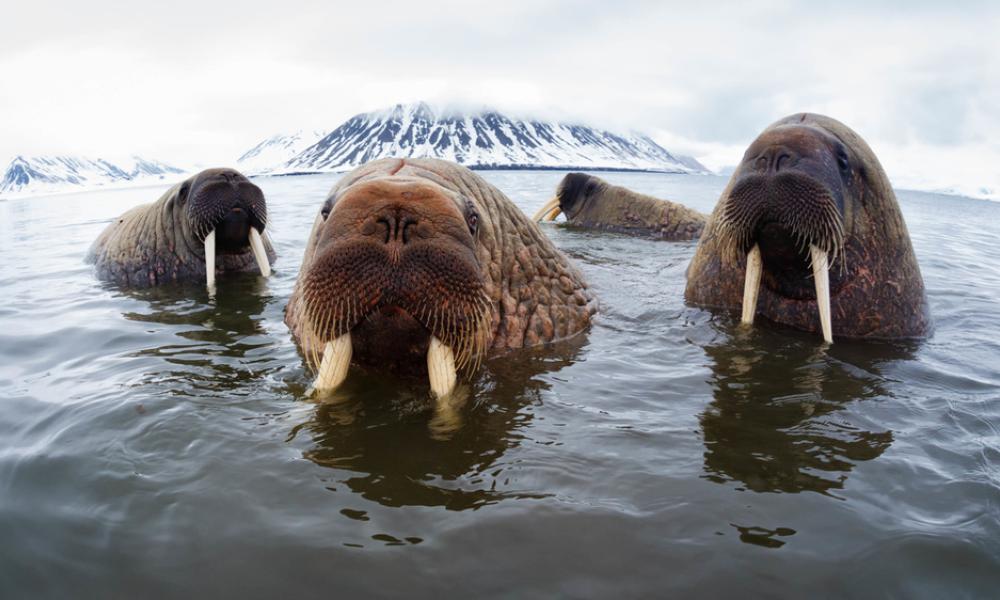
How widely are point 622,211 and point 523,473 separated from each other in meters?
11.8

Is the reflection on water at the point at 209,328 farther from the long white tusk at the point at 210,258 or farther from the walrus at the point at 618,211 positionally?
the walrus at the point at 618,211

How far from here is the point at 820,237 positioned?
4.85 metres

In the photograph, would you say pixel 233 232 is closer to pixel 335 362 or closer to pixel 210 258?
pixel 210 258

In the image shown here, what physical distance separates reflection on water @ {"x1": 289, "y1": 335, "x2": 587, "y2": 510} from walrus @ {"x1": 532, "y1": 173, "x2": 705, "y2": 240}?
946cm

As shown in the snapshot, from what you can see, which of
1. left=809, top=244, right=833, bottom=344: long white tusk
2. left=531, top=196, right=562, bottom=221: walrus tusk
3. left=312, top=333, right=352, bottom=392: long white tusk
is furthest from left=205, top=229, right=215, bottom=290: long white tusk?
left=531, top=196, right=562, bottom=221: walrus tusk

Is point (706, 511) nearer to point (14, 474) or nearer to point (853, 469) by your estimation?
point (853, 469)

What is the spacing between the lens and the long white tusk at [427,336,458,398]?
367 centimetres

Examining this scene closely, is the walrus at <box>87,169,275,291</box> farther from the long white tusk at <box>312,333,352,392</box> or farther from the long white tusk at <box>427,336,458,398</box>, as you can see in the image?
the long white tusk at <box>427,336,458,398</box>

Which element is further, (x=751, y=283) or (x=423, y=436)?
(x=751, y=283)

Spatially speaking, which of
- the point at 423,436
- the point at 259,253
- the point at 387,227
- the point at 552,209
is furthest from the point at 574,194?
the point at 423,436

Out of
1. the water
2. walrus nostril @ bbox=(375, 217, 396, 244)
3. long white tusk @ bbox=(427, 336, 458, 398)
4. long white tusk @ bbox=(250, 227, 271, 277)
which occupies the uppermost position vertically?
walrus nostril @ bbox=(375, 217, 396, 244)

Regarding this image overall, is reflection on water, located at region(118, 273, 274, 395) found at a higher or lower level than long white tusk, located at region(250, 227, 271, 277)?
lower

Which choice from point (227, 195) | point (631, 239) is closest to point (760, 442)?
point (227, 195)

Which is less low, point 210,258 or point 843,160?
point 843,160
